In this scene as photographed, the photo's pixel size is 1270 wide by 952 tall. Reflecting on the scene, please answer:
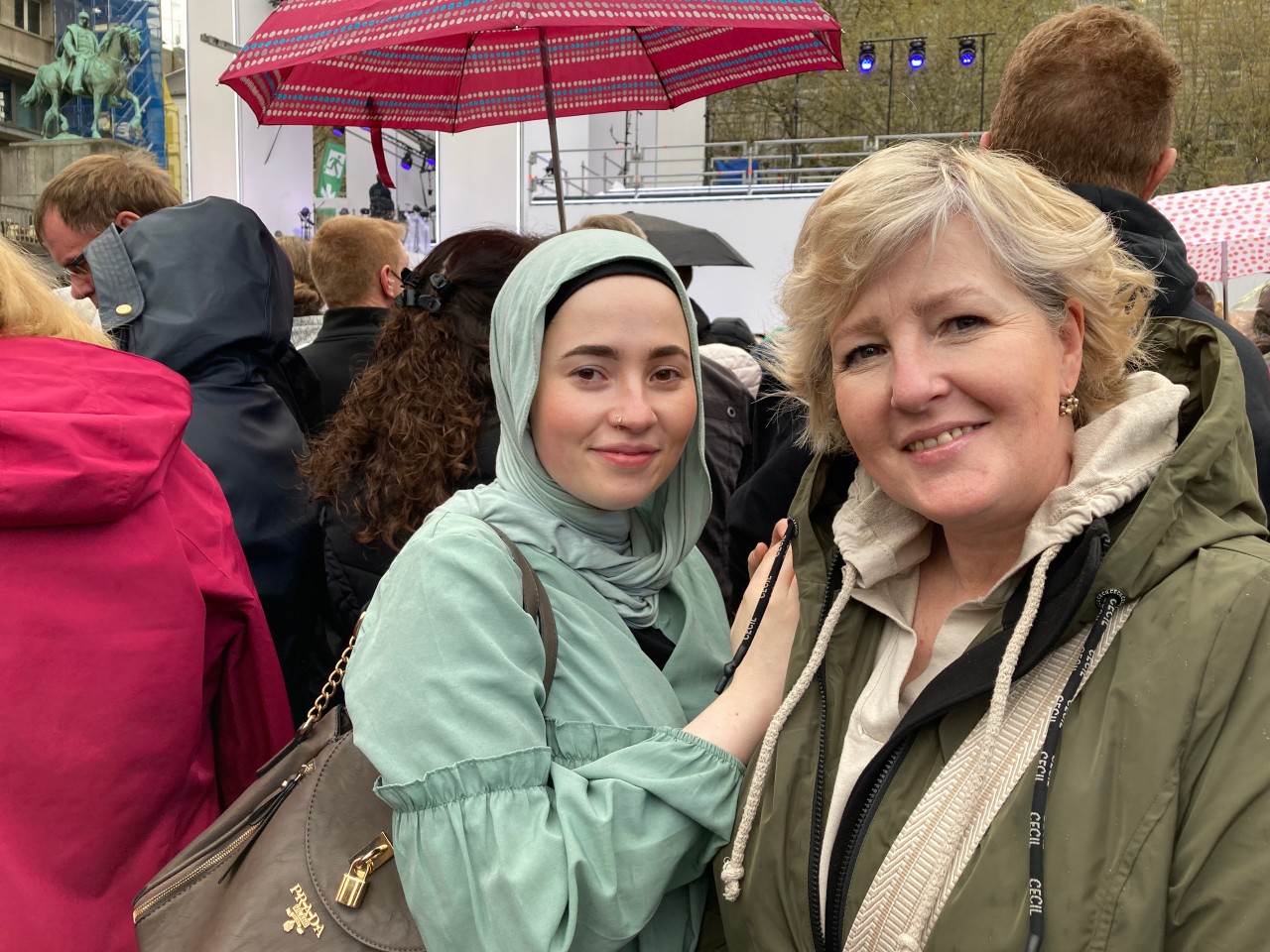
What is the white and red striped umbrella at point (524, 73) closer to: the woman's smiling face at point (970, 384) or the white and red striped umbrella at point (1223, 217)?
the woman's smiling face at point (970, 384)

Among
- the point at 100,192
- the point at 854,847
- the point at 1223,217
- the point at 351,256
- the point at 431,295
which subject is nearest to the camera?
the point at 854,847

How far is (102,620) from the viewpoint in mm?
1709

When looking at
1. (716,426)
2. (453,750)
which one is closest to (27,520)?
(453,750)

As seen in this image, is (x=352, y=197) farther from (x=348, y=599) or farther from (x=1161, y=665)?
(x=1161, y=665)

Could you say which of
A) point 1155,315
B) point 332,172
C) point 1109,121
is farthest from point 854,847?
point 332,172

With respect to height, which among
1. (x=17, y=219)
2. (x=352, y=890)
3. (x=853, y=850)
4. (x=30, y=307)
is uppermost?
(x=17, y=219)

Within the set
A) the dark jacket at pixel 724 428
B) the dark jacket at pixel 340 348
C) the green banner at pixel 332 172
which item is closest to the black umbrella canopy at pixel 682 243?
the dark jacket at pixel 340 348

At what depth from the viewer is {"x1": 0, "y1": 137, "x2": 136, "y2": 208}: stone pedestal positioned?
329 inches

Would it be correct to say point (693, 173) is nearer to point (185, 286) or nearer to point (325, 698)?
point (185, 286)

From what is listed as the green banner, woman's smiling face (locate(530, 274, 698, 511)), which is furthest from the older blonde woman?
the green banner

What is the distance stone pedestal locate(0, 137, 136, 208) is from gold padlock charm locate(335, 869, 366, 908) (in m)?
8.32

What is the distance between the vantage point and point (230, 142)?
8438 millimetres

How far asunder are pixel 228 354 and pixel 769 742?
1.66 metres

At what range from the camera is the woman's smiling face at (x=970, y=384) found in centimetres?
132
